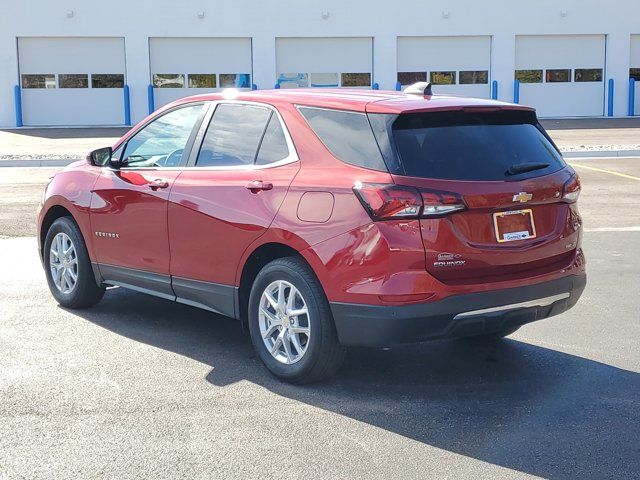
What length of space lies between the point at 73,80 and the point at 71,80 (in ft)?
0.22

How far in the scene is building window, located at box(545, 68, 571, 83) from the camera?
33.6m

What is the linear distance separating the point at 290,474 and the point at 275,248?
166 centimetres

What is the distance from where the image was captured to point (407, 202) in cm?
468

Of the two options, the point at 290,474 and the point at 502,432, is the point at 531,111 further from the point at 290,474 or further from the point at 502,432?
the point at 290,474

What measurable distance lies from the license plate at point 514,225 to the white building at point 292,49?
26661 mm

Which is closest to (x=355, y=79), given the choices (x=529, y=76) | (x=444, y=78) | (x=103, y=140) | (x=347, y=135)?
(x=444, y=78)

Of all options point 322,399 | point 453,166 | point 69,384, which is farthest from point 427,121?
point 69,384

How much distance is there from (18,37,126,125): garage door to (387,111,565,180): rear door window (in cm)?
2764

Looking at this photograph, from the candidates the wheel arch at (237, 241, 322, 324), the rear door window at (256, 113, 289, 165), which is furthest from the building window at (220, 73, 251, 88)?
the wheel arch at (237, 241, 322, 324)

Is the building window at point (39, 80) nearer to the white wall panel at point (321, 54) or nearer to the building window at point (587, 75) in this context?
the white wall panel at point (321, 54)

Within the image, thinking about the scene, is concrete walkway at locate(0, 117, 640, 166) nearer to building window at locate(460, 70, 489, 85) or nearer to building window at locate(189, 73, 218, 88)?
building window at locate(460, 70, 489, 85)

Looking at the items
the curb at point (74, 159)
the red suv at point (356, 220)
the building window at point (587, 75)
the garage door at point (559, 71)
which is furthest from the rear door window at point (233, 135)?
the building window at point (587, 75)

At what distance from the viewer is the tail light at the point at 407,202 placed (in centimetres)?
468

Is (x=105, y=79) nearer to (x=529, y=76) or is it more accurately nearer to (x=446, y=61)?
(x=446, y=61)
